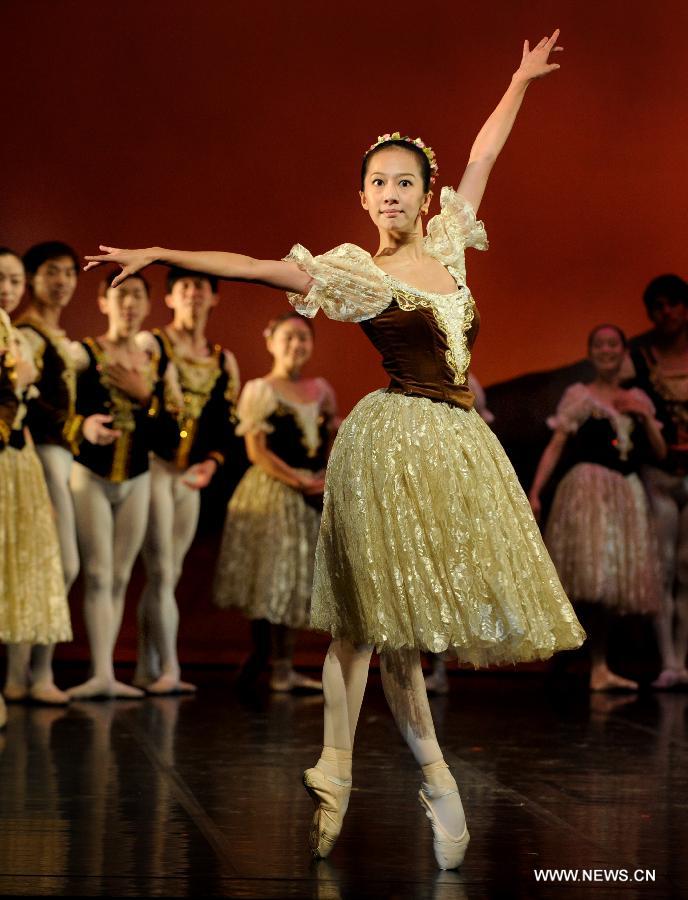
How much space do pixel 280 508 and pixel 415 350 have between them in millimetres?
3058

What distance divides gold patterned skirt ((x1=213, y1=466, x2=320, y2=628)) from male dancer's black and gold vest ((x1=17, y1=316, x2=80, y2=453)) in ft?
3.02

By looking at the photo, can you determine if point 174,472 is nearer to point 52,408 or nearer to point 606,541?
point 52,408

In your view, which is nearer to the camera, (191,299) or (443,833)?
(443,833)

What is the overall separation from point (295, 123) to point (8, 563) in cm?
287

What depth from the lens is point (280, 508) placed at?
5.75m

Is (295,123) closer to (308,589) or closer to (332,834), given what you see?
(308,589)

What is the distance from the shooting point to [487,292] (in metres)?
6.71

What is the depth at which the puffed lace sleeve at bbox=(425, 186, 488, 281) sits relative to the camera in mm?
2885

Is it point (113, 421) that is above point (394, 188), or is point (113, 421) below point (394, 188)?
below

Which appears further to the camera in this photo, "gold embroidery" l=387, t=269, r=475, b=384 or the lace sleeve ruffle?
the lace sleeve ruffle

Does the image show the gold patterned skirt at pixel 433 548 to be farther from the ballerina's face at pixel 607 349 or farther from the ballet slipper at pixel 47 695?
the ballerina's face at pixel 607 349

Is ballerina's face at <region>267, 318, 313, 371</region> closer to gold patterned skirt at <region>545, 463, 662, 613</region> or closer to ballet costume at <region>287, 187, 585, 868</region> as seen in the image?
gold patterned skirt at <region>545, 463, 662, 613</region>

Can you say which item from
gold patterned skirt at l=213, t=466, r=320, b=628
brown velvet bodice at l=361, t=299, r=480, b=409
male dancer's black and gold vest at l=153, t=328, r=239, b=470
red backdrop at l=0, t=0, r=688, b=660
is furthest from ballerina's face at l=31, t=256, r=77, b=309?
brown velvet bodice at l=361, t=299, r=480, b=409
